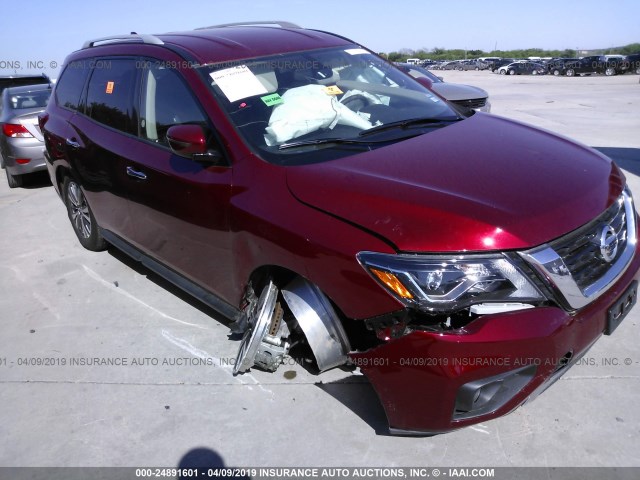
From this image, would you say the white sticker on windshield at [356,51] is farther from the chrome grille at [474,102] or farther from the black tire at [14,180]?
the black tire at [14,180]

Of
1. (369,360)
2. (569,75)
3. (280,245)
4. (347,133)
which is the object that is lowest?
(569,75)

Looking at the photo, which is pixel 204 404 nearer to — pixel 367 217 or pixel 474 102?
pixel 367 217

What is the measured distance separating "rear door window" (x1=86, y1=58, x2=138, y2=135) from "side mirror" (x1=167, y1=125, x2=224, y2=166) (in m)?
0.97

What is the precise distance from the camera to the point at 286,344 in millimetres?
2998

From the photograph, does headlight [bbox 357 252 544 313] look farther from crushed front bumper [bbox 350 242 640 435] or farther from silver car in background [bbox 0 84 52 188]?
silver car in background [bbox 0 84 52 188]

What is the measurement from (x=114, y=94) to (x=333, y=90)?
1787 mm

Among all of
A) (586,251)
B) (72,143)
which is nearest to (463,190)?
(586,251)

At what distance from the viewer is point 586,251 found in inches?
92.2

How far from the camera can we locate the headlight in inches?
83.4

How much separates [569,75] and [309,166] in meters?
42.6

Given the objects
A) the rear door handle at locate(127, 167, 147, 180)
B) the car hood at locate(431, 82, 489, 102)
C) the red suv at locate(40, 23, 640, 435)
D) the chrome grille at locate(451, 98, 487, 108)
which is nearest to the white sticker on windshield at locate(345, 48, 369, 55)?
the red suv at locate(40, 23, 640, 435)

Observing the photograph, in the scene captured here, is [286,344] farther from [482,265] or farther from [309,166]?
[482,265]

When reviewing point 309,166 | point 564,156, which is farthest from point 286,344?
point 564,156

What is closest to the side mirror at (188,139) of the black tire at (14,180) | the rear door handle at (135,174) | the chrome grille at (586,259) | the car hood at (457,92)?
the rear door handle at (135,174)
